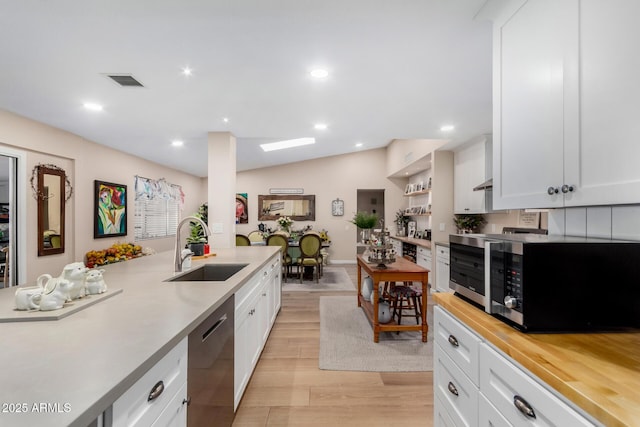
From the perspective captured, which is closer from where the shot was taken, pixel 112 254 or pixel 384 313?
pixel 384 313

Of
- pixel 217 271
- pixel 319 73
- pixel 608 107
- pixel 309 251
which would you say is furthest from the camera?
pixel 309 251

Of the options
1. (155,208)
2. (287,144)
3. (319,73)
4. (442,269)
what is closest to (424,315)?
(442,269)

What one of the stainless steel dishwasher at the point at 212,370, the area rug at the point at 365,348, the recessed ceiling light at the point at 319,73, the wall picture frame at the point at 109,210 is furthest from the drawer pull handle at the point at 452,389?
the wall picture frame at the point at 109,210

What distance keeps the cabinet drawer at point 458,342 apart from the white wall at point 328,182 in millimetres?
6534

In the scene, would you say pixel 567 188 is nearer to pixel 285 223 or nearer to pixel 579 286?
pixel 579 286

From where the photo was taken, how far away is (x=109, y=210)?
4.50 metres

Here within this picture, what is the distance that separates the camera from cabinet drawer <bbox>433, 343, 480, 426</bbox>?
A: 43.8 inches

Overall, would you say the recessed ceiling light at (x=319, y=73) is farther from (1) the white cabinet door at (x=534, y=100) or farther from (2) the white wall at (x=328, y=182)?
(2) the white wall at (x=328, y=182)

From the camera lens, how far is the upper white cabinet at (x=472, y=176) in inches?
155

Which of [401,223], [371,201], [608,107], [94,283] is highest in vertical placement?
[371,201]

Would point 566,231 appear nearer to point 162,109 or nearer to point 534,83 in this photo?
point 534,83

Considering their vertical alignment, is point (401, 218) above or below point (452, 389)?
above

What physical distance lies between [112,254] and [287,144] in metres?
3.53

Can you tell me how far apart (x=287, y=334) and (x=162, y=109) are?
8.80 ft
